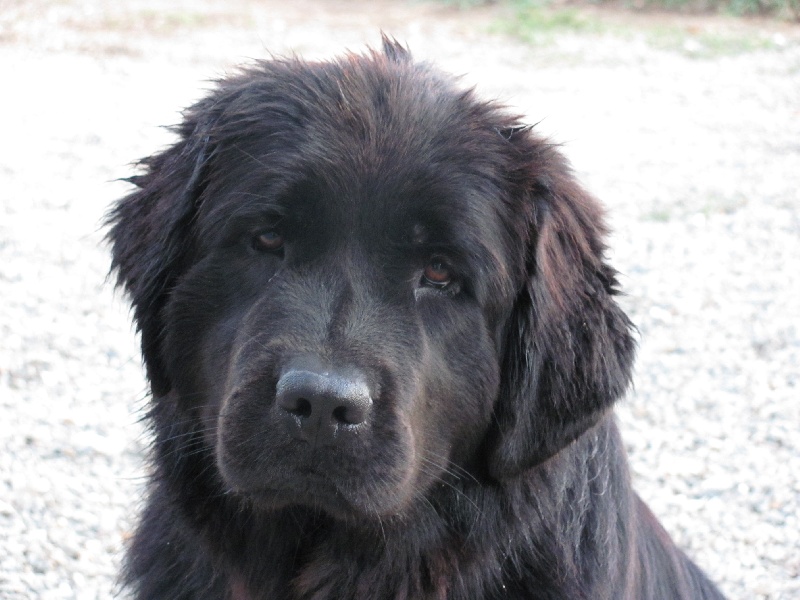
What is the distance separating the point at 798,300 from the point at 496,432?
567cm

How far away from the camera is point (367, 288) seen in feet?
9.42

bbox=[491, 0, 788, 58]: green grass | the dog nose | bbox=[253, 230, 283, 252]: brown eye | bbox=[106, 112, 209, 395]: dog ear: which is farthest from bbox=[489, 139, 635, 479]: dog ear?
bbox=[491, 0, 788, 58]: green grass

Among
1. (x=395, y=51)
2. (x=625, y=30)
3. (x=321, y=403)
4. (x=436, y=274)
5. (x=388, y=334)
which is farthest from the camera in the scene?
(x=625, y=30)

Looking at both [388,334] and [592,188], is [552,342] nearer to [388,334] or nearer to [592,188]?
[388,334]

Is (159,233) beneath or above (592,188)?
above

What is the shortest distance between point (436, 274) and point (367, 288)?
0.23 metres

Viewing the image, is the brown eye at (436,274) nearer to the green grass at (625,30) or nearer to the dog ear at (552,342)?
the dog ear at (552,342)

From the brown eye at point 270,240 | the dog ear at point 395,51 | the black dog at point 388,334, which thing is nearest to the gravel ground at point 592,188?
the dog ear at point 395,51

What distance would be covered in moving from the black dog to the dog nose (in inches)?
3.5

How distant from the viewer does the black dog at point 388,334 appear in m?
2.83

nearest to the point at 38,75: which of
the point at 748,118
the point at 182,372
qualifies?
the point at 748,118

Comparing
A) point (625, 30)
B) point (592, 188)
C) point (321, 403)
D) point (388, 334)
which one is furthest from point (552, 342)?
point (625, 30)

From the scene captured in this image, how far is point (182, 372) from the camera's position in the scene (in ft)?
10.4

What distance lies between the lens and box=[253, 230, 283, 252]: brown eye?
2.96 m
